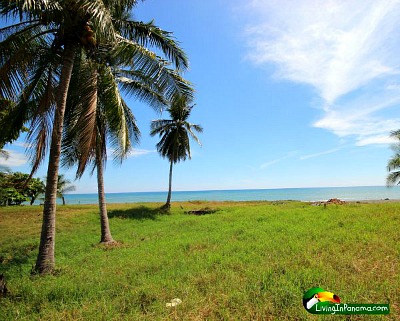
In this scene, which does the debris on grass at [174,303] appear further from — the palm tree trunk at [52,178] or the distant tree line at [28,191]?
the distant tree line at [28,191]

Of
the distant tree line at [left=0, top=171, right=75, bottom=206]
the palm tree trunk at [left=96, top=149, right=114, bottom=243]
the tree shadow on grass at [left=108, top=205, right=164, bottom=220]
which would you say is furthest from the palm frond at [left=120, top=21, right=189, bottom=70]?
the distant tree line at [left=0, top=171, right=75, bottom=206]

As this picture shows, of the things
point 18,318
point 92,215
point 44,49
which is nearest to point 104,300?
point 18,318

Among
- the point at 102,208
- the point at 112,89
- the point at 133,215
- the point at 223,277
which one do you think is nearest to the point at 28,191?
the point at 133,215

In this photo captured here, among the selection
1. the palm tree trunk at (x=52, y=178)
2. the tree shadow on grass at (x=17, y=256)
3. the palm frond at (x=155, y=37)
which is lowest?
the tree shadow on grass at (x=17, y=256)

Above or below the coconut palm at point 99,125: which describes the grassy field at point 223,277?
below

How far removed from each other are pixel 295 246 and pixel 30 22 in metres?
9.37

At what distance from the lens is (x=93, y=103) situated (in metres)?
8.30

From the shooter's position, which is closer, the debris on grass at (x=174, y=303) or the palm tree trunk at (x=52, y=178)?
the debris on grass at (x=174, y=303)

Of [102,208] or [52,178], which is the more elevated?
[52,178]

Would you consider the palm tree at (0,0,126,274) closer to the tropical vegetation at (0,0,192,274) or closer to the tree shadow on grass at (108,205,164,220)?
the tropical vegetation at (0,0,192,274)

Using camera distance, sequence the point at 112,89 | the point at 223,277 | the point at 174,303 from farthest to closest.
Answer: the point at 112,89
the point at 223,277
the point at 174,303

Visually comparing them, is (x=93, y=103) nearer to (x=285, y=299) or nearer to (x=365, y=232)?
(x=285, y=299)

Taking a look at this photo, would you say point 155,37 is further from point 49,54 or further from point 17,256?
point 17,256

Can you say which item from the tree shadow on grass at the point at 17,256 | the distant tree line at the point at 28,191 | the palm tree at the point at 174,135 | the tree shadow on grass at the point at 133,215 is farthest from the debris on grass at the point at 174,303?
the distant tree line at the point at 28,191
